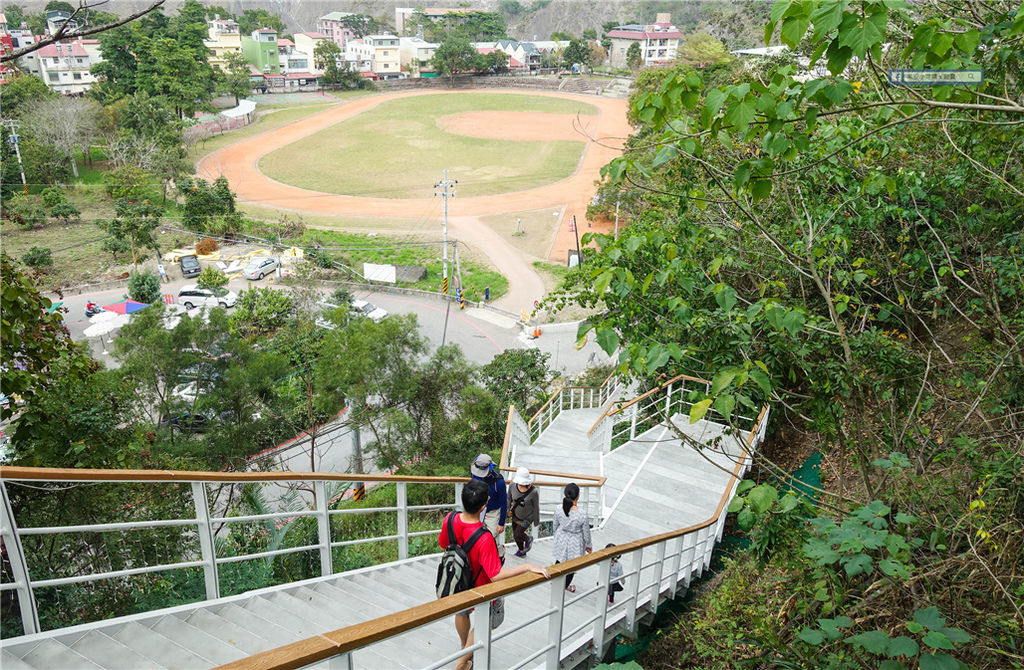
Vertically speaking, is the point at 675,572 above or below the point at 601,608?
below

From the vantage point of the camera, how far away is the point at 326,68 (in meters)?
85.2

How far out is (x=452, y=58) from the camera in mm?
91000

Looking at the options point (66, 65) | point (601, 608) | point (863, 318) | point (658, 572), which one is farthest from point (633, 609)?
point (66, 65)

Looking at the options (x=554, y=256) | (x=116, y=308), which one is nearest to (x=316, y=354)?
(x=116, y=308)

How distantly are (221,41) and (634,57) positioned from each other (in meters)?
55.8

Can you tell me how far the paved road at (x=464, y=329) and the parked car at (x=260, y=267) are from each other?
17.6 inches

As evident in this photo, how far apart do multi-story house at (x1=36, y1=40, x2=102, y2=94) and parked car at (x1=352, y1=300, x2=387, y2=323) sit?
53719 mm

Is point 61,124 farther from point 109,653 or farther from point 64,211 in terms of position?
point 109,653

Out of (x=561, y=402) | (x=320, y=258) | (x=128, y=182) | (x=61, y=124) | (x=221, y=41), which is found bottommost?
(x=320, y=258)

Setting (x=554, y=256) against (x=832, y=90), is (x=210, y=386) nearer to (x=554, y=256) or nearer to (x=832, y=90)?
(x=832, y=90)

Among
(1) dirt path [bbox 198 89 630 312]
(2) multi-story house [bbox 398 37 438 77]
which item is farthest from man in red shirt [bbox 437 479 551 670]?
(2) multi-story house [bbox 398 37 438 77]

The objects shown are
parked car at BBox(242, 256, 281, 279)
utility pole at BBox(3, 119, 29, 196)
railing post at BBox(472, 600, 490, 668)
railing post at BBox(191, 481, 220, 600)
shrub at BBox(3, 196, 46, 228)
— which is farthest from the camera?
utility pole at BBox(3, 119, 29, 196)

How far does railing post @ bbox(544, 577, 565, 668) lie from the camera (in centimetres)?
322

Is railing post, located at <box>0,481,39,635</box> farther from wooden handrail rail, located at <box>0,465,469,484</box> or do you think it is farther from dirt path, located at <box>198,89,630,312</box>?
dirt path, located at <box>198,89,630,312</box>
